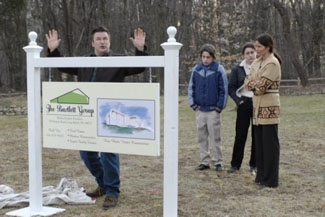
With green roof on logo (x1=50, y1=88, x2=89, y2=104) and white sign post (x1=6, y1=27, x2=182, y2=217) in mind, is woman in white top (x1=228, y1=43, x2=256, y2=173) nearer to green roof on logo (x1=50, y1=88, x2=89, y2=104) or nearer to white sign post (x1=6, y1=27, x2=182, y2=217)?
white sign post (x1=6, y1=27, x2=182, y2=217)

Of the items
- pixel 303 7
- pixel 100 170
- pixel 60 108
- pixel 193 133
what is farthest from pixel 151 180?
pixel 303 7

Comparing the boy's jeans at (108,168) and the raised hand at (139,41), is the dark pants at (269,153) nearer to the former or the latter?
the boy's jeans at (108,168)

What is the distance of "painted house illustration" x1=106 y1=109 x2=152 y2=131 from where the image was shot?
423 cm

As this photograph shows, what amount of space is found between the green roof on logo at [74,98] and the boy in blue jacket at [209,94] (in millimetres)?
2317

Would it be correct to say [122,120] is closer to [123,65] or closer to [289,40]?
[123,65]

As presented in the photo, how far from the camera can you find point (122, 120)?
4324 millimetres

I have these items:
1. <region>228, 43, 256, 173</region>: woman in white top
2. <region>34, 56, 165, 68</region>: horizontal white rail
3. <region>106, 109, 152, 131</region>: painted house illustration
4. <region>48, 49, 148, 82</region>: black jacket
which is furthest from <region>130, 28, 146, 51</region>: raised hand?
<region>228, 43, 256, 173</region>: woman in white top

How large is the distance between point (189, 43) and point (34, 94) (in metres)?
29.3

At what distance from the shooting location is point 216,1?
22.3 m

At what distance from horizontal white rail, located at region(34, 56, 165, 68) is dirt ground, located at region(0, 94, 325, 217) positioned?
1.49 metres

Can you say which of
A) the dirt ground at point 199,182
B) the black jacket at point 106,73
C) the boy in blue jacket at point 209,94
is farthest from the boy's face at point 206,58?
the black jacket at point 106,73

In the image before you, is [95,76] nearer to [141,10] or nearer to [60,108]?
[60,108]

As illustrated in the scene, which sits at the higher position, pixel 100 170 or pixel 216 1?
pixel 216 1

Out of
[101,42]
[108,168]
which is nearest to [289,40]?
[101,42]
